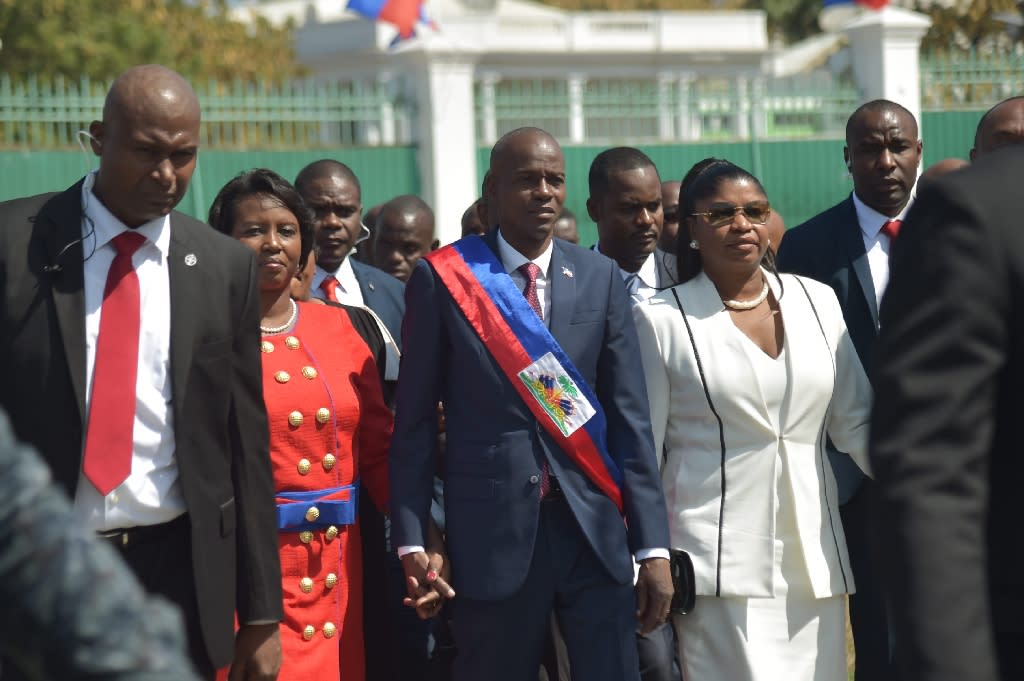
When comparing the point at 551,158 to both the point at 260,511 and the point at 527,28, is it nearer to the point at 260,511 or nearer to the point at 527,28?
the point at 260,511

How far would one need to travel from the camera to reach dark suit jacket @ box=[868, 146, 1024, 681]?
223cm

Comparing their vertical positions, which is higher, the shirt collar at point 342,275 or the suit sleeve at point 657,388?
the shirt collar at point 342,275

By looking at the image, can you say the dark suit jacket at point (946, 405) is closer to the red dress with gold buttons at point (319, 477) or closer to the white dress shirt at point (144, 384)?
the white dress shirt at point (144, 384)

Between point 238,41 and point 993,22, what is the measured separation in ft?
46.8

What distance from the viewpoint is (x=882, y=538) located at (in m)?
2.32

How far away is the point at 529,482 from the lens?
4.73 meters

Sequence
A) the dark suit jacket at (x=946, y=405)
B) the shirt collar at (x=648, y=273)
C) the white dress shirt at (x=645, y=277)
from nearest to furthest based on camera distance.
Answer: the dark suit jacket at (x=946, y=405), the white dress shirt at (x=645, y=277), the shirt collar at (x=648, y=273)

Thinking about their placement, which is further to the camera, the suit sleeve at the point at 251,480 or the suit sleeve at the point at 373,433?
the suit sleeve at the point at 373,433

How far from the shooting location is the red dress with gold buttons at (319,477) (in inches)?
194

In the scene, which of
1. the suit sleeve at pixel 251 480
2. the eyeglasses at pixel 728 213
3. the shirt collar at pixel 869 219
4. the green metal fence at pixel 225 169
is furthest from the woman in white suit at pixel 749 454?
the green metal fence at pixel 225 169

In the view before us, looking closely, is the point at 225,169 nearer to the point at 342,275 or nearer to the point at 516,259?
the point at 342,275

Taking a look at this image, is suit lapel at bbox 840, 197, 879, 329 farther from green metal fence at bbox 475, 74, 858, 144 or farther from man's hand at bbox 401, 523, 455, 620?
green metal fence at bbox 475, 74, 858, 144

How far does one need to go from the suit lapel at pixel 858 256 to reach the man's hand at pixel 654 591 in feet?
4.83

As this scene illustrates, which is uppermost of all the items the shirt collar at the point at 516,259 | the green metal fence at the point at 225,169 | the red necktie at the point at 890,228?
the green metal fence at the point at 225,169
